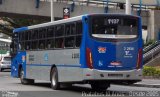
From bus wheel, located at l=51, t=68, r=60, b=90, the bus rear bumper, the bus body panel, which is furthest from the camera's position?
the bus body panel

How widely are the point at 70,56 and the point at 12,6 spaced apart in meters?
23.8

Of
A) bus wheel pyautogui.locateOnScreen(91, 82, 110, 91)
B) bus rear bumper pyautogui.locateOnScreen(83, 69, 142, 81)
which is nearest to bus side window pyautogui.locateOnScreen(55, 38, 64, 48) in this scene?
bus wheel pyautogui.locateOnScreen(91, 82, 110, 91)

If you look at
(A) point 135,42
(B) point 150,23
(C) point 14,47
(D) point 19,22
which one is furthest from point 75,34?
(D) point 19,22

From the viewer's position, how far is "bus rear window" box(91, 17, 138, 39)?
808 inches

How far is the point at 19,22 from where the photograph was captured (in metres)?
68.2

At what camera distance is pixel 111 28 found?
20.6m

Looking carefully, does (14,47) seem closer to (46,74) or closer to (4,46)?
(46,74)

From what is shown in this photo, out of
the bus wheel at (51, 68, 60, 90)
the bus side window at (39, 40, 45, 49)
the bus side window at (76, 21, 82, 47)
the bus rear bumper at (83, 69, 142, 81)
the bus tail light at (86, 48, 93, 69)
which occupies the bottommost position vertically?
the bus wheel at (51, 68, 60, 90)

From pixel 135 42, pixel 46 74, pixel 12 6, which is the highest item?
pixel 12 6

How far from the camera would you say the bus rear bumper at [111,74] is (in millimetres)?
20094

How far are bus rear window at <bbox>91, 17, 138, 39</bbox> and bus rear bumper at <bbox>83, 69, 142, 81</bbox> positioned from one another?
1389 millimetres

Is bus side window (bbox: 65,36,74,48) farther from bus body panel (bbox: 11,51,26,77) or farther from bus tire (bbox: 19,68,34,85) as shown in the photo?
bus tire (bbox: 19,68,34,85)

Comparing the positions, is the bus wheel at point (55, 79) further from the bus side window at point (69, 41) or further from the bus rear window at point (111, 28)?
the bus rear window at point (111, 28)

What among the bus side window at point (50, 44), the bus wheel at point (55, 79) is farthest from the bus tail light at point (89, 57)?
the bus side window at point (50, 44)
